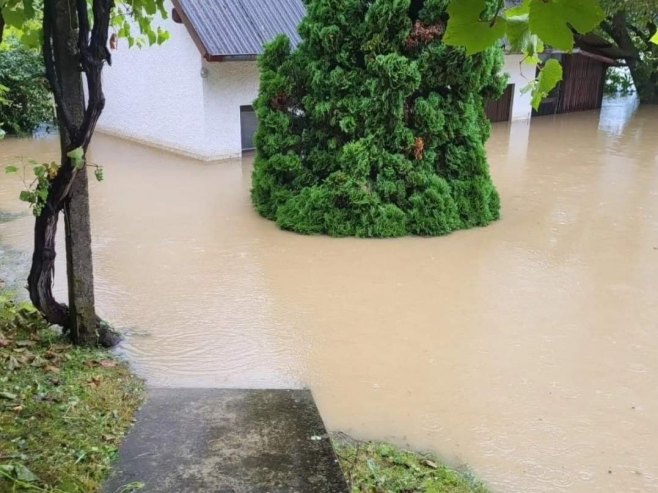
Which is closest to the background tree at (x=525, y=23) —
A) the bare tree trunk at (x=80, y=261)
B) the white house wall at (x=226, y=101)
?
the bare tree trunk at (x=80, y=261)

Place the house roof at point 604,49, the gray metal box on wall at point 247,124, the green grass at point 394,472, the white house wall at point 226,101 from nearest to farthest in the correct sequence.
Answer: the green grass at point 394,472, the white house wall at point 226,101, the gray metal box on wall at point 247,124, the house roof at point 604,49

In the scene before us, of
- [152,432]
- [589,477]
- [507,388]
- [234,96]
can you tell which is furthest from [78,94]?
[234,96]

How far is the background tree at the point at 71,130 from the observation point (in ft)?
10.9

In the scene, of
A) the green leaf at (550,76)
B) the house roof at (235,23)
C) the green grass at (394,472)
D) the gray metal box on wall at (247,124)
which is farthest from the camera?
the gray metal box on wall at (247,124)

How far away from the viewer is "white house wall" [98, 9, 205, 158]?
1123 centimetres

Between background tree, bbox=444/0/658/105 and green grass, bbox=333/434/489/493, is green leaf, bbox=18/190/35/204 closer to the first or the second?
green grass, bbox=333/434/489/493

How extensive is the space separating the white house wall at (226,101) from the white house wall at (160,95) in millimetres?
160

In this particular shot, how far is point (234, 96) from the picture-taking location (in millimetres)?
11352

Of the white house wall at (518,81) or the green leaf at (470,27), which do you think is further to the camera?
the white house wall at (518,81)

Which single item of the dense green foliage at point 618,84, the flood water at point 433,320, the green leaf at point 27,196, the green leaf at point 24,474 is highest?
the dense green foliage at point 618,84

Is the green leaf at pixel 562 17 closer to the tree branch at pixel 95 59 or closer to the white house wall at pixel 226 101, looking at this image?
the tree branch at pixel 95 59

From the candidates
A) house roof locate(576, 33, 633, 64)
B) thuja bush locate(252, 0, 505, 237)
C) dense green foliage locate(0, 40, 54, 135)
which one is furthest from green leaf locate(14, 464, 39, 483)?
house roof locate(576, 33, 633, 64)

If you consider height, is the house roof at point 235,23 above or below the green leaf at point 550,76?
above

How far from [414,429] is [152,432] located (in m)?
1.57
